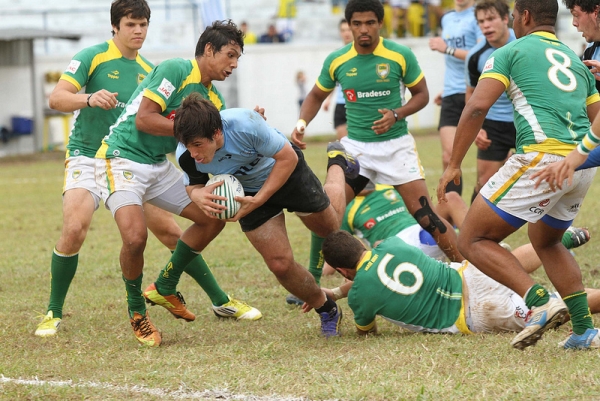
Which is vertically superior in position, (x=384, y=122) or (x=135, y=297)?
(x=384, y=122)

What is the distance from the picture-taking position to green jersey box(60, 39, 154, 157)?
6.50 m

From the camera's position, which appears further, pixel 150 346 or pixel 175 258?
pixel 175 258

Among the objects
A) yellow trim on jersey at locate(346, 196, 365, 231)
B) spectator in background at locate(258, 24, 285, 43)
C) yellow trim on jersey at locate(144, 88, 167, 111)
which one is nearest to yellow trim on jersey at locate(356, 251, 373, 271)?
yellow trim on jersey at locate(144, 88, 167, 111)

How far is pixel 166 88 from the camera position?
19.3ft

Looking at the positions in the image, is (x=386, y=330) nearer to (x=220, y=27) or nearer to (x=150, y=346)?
(x=150, y=346)

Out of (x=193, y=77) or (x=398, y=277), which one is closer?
(x=398, y=277)

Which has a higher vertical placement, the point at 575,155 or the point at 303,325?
the point at 575,155

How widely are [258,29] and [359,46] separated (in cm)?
2262

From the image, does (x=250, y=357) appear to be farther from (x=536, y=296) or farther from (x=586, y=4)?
(x=586, y=4)

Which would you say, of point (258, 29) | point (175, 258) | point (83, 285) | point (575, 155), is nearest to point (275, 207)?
point (175, 258)

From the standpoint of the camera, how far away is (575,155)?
4566 millimetres

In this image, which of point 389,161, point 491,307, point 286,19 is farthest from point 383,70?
point 286,19

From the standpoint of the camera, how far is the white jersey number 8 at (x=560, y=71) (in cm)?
489

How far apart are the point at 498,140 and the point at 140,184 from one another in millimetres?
3946
